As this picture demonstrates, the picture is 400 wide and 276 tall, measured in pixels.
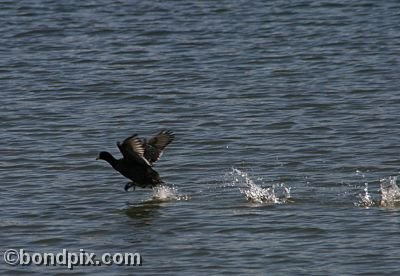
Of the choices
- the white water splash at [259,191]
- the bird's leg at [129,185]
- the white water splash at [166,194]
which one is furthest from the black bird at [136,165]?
the white water splash at [259,191]

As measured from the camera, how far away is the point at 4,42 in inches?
836

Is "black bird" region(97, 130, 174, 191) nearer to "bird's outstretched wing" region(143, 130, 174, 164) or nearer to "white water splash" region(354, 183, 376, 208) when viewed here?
"bird's outstretched wing" region(143, 130, 174, 164)

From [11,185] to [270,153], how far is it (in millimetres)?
2761

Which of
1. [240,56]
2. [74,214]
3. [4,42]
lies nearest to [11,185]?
[74,214]

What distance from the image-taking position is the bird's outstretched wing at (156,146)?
12.2 meters

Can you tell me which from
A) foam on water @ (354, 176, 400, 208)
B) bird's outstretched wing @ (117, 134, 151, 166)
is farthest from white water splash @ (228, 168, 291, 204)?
bird's outstretched wing @ (117, 134, 151, 166)

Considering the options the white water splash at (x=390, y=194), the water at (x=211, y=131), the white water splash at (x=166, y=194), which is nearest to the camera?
the water at (x=211, y=131)

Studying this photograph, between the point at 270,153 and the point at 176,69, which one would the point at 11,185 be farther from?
the point at 176,69

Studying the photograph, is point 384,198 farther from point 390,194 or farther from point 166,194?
point 166,194

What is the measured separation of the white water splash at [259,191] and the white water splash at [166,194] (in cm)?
57

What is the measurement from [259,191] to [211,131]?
2.82 m

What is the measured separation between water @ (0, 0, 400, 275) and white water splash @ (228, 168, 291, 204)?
3 centimetres

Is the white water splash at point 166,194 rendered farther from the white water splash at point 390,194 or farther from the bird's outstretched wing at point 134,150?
the white water splash at point 390,194

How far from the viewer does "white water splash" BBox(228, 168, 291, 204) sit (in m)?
11.7
